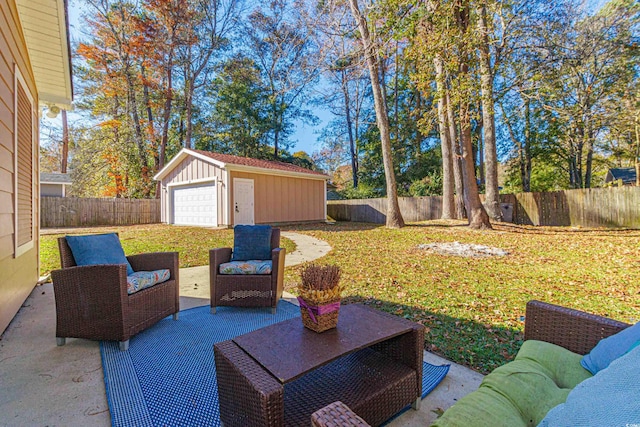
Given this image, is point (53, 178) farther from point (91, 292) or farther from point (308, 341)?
point (308, 341)

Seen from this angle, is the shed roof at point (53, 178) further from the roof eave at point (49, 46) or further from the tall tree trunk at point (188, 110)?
the roof eave at point (49, 46)

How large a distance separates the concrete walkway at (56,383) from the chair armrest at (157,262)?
30.2 inches

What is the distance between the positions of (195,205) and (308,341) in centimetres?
1196

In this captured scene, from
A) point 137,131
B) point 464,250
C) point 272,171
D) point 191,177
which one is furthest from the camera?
point 137,131

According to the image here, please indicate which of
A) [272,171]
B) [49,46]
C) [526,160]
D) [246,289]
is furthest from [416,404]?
[526,160]

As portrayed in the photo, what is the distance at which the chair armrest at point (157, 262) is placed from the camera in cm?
300

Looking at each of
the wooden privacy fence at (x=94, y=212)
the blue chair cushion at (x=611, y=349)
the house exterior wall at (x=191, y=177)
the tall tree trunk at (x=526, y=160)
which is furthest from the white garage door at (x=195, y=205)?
the tall tree trunk at (x=526, y=160)

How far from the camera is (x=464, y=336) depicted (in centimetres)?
253

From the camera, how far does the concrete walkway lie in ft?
5.36

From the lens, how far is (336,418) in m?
0.85

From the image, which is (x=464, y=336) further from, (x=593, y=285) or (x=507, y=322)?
(x=593, y=285)

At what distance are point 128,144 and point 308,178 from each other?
11.5m

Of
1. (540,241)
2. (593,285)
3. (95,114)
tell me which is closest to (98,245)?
(593,285)

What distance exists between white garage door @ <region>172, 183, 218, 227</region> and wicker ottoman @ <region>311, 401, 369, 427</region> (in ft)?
36.2
